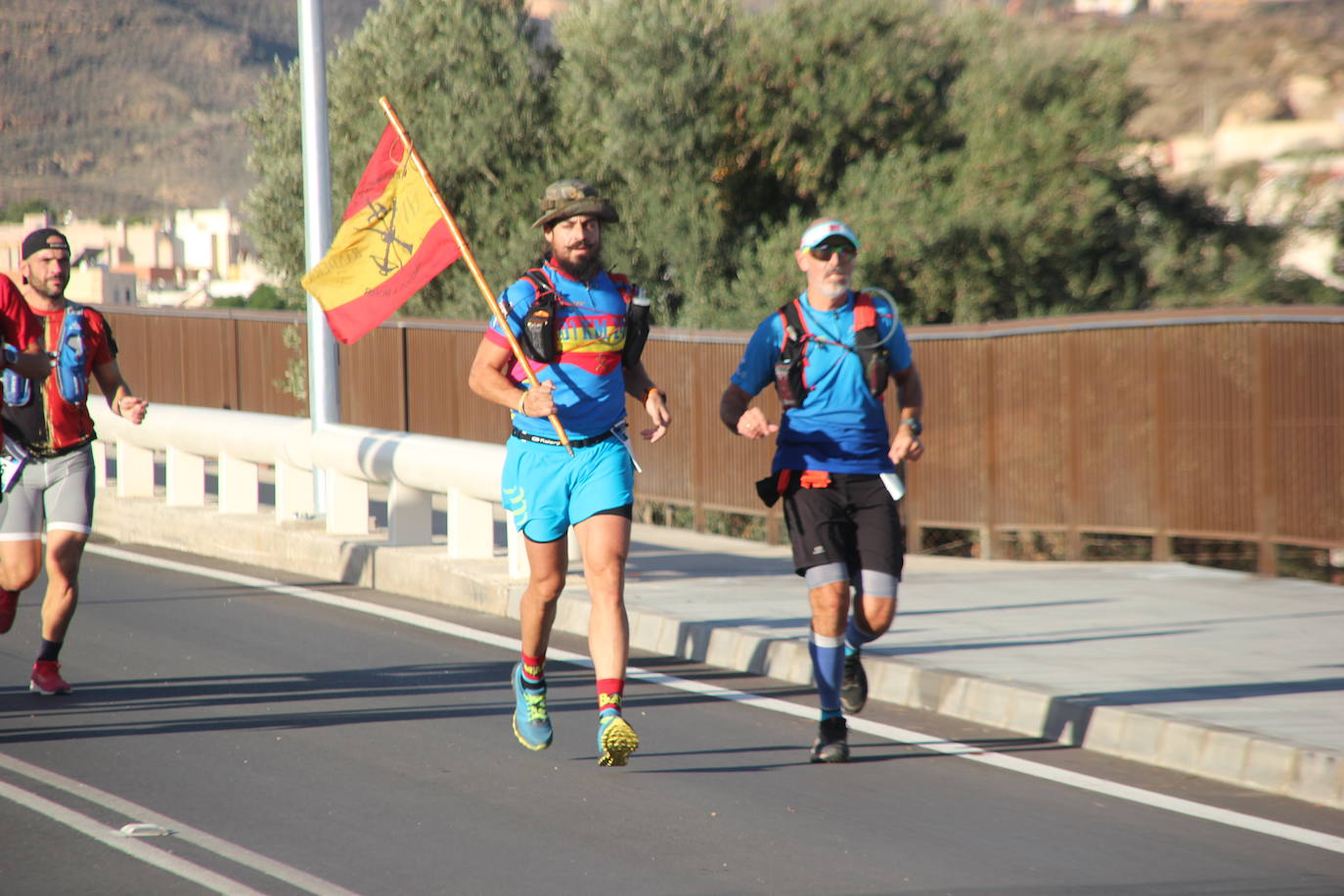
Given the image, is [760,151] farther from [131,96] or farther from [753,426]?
[131,96]

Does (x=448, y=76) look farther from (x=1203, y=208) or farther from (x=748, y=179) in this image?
(x=1203, y=208)

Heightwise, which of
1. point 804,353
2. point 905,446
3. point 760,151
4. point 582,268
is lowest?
point 905,446

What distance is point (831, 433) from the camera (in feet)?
23.0

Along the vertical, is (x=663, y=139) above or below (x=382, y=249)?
above

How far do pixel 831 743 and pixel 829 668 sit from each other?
0.28 metres

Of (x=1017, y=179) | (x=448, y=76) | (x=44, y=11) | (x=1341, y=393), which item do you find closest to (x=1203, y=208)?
(x=1017, y=179)

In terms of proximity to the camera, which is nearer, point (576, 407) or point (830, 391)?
point (576, 407)

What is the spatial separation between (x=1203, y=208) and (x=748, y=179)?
7341 mm

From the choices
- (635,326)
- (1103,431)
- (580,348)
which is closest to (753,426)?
(635,326)

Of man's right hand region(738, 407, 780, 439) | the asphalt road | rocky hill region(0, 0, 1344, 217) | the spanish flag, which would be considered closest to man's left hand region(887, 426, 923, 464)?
man's right hand region(738, 407, 780, 439)

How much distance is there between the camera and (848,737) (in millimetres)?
7441

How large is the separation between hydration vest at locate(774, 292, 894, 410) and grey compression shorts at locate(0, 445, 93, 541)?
3.19 m

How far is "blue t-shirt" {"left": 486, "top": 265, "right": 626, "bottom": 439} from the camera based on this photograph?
671 centimetres

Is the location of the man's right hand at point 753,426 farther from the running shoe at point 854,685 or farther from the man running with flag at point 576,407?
the running shoe at point 854,685
